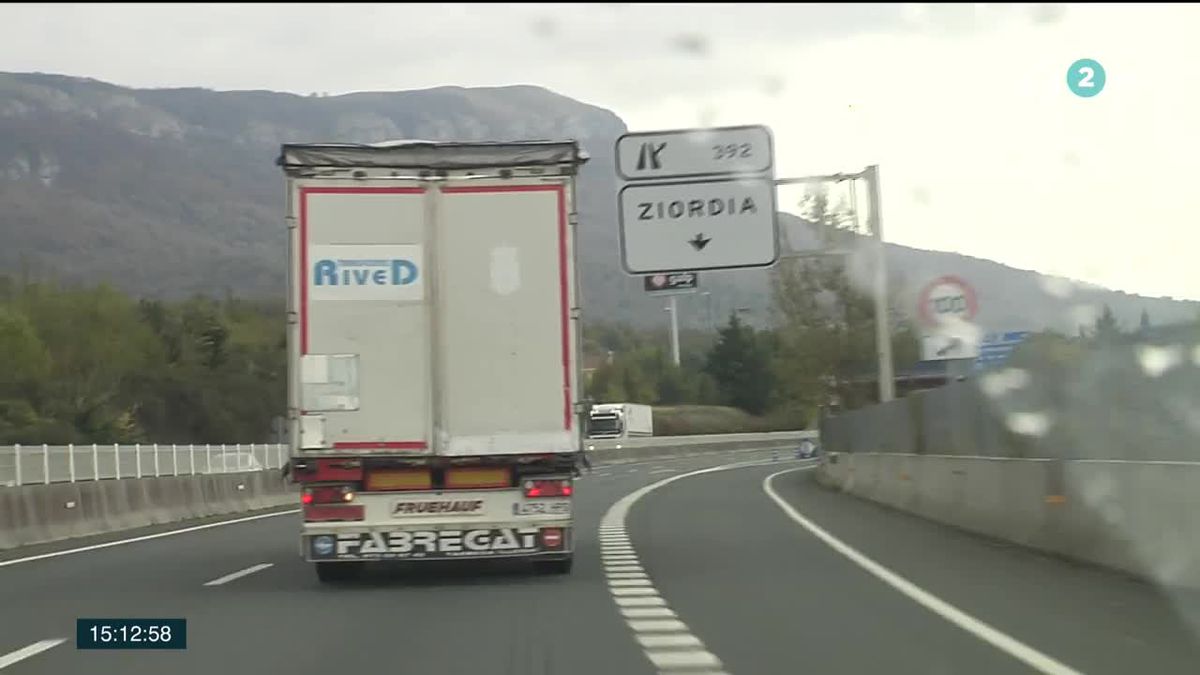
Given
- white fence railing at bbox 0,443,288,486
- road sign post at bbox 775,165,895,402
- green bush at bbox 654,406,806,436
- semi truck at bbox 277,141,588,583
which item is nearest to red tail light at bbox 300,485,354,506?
semi truck at bbox 277,141,588,583

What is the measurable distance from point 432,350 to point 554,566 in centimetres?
250

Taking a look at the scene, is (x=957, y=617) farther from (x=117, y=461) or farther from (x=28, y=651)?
(x=117, y=461)

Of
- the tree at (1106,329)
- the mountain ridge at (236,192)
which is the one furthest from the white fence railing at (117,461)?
the tree at (1106,329)

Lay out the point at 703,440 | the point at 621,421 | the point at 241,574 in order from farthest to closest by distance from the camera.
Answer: the point at 703,440
the point at 621,421
the point at 241,574

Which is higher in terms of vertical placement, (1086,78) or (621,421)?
(1086,78)

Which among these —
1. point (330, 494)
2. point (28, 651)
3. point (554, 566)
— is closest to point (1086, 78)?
point (554, 566)

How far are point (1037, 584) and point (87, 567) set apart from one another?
379 inches

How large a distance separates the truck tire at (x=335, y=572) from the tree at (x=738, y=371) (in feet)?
302

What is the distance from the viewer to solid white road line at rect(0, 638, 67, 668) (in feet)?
31.1

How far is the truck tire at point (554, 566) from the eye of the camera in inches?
567

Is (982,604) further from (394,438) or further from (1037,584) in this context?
(394,438)

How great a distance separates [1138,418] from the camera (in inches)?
548

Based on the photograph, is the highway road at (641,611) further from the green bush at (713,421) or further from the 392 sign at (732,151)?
the green bush at (713,421)

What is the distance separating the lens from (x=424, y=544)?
528 inches
